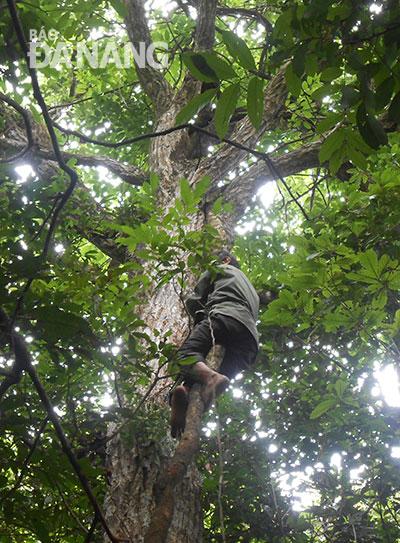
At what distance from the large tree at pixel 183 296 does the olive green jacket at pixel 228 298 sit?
8.1 inches

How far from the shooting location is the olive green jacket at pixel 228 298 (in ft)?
10.2

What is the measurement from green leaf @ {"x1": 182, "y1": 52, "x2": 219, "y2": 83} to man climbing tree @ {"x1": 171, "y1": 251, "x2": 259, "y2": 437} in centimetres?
157

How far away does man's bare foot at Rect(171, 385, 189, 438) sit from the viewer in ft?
8.17

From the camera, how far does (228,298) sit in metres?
3.21

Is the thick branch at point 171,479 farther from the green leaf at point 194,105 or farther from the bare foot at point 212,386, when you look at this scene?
the green leaf at point 194,105

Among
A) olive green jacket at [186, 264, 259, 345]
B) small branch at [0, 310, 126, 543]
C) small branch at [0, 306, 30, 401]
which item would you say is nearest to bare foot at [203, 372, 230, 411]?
olive green jacket at [186, 264, 259, 345]

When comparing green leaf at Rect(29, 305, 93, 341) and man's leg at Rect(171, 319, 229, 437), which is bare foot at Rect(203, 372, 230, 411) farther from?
green leaf at Rect(29, 305, 93, 341)

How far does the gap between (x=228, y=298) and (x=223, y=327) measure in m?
0.29

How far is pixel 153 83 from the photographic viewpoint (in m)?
6.47

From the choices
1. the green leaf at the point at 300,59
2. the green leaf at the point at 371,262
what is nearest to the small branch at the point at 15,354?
the green leaf at the point at 300,59

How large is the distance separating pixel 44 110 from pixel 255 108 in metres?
0.66

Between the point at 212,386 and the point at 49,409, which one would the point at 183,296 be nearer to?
the point at 212,386

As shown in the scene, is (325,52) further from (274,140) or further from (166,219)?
(274,140)

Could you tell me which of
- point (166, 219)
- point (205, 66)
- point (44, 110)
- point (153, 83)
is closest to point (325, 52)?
point (205, 66)
